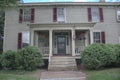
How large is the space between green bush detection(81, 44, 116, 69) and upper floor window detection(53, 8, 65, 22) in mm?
6320

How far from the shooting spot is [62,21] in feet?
67.2

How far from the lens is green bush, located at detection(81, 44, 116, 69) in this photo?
14.8m

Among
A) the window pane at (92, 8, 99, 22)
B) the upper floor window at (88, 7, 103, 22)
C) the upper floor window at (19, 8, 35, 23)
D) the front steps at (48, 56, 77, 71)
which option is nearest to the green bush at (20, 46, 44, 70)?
the front steps at (48, 56, 77, 71)

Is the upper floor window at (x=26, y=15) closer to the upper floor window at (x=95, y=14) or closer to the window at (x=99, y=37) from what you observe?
the upper floor window at (x=95, y=14)

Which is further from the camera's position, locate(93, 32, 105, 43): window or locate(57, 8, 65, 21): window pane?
locate(57, 8, 65, 21): window pane

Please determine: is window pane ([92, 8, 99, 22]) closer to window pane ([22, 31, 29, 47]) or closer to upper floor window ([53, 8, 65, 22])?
upper floor window ([53, 8, 65, 22])

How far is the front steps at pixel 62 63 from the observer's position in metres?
16.0

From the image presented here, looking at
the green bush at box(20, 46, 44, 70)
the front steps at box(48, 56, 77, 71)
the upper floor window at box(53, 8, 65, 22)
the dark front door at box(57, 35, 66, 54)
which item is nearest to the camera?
the green bush at box(20, 46, 44, 70)

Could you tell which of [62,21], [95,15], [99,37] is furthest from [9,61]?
[95,15]

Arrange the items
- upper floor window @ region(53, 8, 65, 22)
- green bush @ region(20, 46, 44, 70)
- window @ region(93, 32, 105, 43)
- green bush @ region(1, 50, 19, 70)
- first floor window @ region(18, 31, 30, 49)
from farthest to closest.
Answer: upper floor window @ region(53, 8, 65, 22)
window @ region(93, 32, 105, 43)
first floor window @ region(18, 31, 30, 49)
green bush @ region(1, 50, 19, 70)
green bush @ region(20, 46, 44, 70)

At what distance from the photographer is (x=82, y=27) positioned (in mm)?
18578

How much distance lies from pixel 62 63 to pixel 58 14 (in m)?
6.16

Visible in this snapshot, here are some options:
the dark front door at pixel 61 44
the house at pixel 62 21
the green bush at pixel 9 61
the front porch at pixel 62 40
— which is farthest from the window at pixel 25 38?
the green bush at pixel 9 61

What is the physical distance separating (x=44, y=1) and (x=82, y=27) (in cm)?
517
